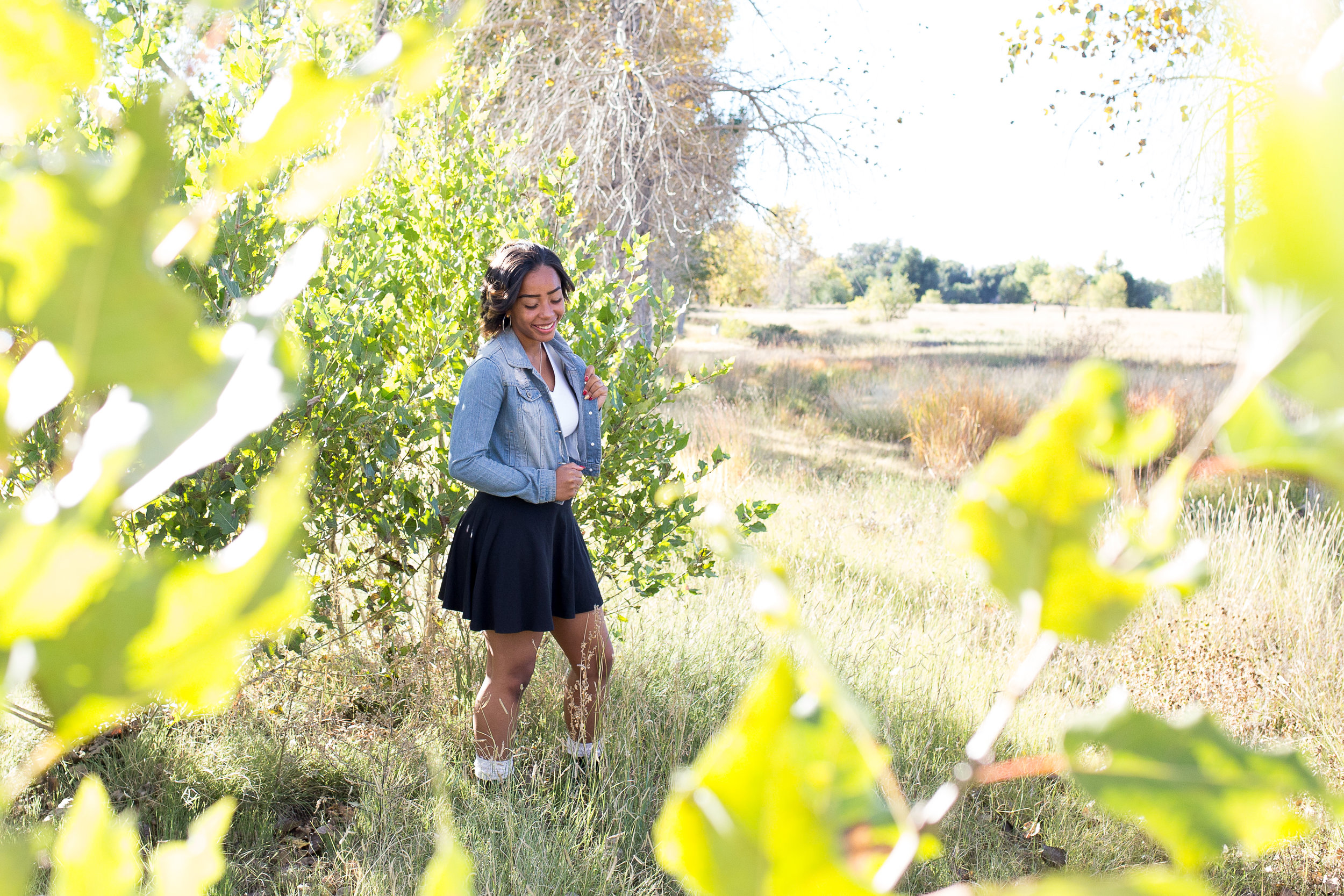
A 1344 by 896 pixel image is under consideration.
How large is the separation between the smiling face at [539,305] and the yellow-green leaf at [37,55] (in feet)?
8.75

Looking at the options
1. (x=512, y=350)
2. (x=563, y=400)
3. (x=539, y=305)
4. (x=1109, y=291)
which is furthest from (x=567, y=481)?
(x=1109, y=291)

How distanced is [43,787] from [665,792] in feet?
6.86

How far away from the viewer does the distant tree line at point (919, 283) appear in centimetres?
2825

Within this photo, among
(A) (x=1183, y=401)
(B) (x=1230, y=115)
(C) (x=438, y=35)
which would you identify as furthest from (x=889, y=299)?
(C) (x=438, y=35)

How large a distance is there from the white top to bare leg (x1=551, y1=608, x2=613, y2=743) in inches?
26.0

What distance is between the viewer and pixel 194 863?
0.75 feet

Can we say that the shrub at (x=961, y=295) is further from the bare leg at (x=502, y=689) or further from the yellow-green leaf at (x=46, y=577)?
the yellow-green leaf at (x=46, y=577)

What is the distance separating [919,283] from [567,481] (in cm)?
5430

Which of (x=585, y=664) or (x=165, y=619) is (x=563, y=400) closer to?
(x=585, y=664)

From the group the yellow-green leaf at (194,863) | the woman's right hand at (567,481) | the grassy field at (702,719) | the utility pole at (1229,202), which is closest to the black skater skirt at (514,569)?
the woman's right hand at (567,481)

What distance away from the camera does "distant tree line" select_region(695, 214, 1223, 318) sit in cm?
2825

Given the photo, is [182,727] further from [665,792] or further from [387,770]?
[665,792]

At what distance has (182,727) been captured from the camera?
10.2 ft

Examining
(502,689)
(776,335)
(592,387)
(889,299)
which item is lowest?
(502,689)
